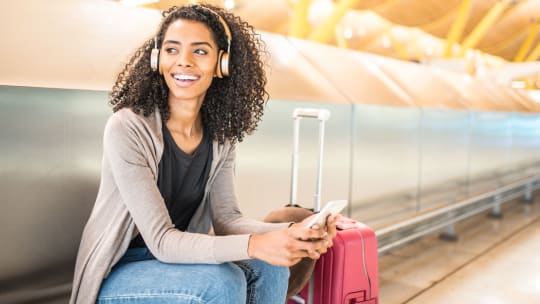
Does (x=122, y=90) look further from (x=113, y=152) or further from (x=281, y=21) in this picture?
(x=281, y=21)

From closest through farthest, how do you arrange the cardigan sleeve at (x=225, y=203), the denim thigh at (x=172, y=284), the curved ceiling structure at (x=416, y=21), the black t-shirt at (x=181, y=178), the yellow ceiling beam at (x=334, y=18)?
the denim thigh at (x=172, y=284) < the black t-shirt at (x=181, y=178) < the cardigan sleeve at (x=225, y=203) < the yellow ceiling beam at (x=334, y=18) < the curved ceiling structure at (x=416, y=21)

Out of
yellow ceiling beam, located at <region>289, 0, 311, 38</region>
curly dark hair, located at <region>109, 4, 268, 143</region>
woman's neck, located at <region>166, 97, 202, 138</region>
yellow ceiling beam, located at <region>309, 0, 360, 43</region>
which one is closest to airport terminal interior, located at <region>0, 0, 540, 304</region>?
curly dark hair, located at <region>109, 4, 268, 143</region>

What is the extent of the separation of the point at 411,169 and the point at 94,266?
3.07m

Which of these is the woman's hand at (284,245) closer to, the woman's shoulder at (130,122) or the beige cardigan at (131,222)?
the beige cardigan at (131,222)

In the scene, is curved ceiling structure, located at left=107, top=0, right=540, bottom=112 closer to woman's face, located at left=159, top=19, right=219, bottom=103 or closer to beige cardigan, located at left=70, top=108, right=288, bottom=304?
woman's face, located at left=159, top=19, right=219, bottom=103

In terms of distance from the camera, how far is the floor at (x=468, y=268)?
312 cm

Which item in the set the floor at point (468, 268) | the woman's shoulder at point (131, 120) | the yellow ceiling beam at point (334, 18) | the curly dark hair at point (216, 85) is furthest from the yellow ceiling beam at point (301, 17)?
the woman's shoulder at point (131, 120)

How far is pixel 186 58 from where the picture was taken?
159 cm

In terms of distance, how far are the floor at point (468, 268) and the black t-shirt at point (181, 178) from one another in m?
1.75

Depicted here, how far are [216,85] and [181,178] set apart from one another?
422 mm

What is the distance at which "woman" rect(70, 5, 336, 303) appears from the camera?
54.9 inches

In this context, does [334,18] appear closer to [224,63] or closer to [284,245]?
[224,63]

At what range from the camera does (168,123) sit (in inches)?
64.3

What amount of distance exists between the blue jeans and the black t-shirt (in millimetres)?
178
